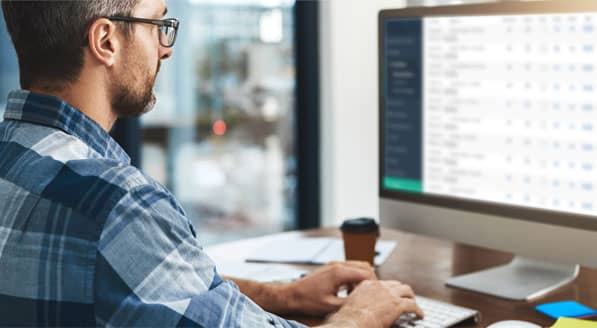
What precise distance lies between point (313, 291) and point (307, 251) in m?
0.42

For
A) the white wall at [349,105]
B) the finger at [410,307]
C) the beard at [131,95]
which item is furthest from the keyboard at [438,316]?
the white wall at [349,105]

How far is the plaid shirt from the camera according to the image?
0.86 meters

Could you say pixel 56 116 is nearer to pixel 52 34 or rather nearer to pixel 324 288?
pixel 52 34

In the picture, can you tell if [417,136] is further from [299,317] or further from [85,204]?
[85,204]

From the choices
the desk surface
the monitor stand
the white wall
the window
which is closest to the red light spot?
the window

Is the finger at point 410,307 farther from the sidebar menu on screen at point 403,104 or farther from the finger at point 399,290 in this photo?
the sidebar menu on screen at point 403,104

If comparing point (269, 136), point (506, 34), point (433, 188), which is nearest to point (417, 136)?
point (433, 188)

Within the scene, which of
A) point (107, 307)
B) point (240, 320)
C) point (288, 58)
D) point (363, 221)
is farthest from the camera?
point (288, 58)

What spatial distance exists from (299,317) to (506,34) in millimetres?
648

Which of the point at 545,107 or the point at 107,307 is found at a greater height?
the point at 545,107

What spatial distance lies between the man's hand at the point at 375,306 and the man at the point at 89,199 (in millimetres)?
169

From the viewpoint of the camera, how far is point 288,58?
10.2ft

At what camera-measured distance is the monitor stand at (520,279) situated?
4.76 ft

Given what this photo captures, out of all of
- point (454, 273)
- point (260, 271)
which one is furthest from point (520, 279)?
point (260, 271)
